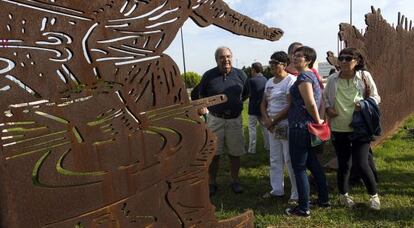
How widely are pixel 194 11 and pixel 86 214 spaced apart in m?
1.44

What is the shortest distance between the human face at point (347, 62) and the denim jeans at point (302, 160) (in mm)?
847

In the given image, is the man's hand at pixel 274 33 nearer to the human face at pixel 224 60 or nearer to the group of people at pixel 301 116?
the group of people at pixel 301 116

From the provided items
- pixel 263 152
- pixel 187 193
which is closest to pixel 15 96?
pixel 187 193

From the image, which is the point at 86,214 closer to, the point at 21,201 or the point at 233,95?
the point at 21,201

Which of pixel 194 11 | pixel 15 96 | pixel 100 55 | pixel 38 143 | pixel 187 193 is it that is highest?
pixel 194 11

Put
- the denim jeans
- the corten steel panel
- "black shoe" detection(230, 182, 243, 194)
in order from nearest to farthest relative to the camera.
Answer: the corten steel panel → the denim jeans → "black shoe" detection(230, 182, 243, 194)

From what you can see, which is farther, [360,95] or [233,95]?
[233,95]

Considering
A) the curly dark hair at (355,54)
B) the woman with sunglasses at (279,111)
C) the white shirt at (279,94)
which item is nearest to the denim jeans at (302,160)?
the woman with sunglasses at (279,111)

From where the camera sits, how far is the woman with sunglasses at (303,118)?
4.02m

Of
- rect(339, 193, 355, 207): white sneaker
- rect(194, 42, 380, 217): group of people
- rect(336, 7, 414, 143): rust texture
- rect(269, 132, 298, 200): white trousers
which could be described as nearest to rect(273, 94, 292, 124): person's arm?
rect(194, 42, 380, 217): group of people

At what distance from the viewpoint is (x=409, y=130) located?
8711 mm

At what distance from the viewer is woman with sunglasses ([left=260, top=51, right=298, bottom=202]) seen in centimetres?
456

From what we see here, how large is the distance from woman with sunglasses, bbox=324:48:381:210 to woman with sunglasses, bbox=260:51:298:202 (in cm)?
46

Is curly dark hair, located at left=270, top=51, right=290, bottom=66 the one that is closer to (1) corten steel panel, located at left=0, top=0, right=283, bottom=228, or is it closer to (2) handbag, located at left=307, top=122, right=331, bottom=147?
(2) handbag, located at left=307, top=122, right=331, bottom=147
